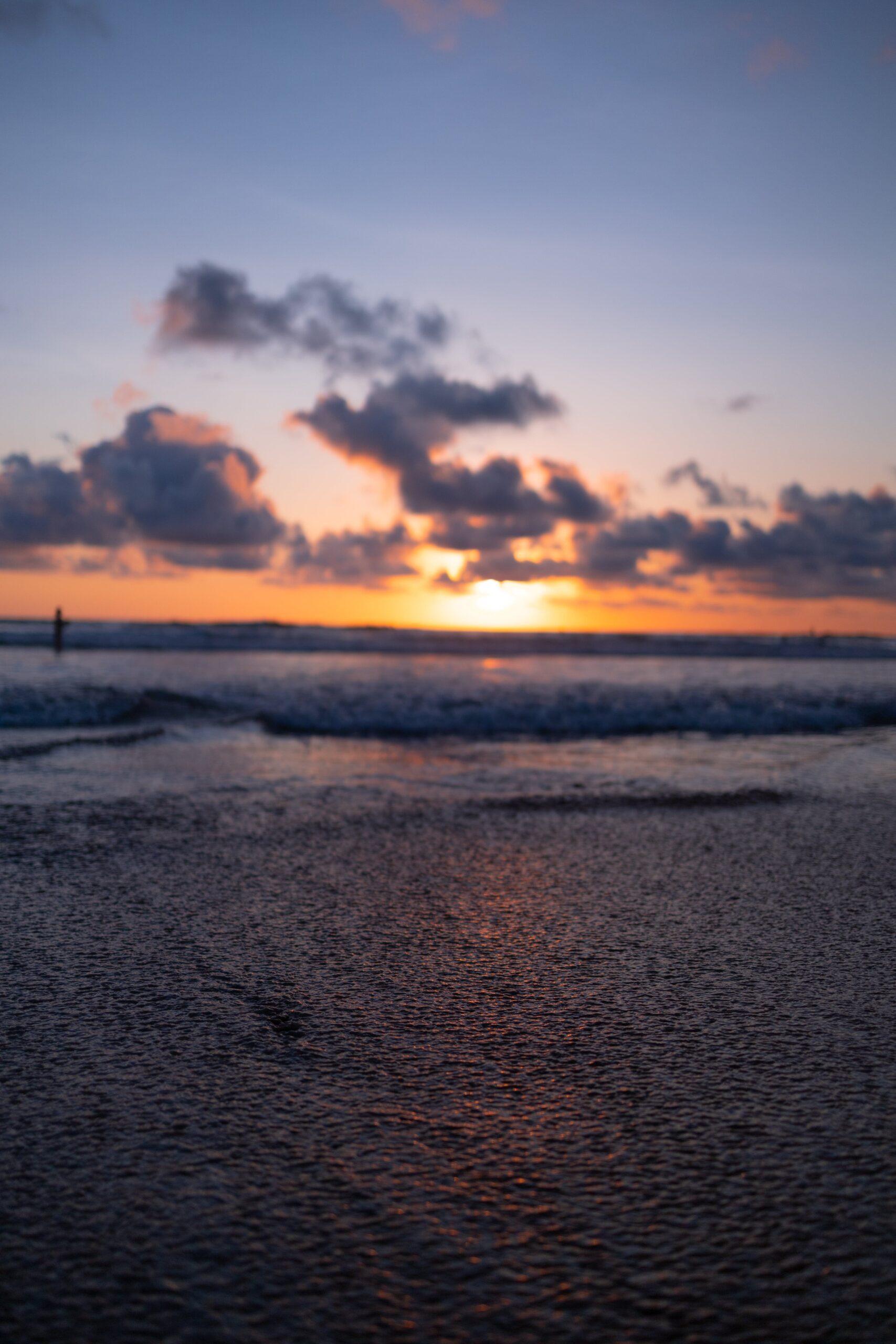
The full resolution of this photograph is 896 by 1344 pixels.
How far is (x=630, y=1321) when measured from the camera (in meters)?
1.30

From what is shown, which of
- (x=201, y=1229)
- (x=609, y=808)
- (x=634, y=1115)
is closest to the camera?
(x=201, y=1229)

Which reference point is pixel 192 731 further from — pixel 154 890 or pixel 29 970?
pixel 29 970

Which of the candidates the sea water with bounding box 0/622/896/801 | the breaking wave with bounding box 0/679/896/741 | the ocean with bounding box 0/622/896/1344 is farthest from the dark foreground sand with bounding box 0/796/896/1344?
the breaking wave with bounding box 0/679/896/741

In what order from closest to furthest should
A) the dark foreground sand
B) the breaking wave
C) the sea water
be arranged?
the dark foreground sand
the sea water
the breaking wave

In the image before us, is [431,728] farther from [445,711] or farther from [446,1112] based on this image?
[446,1112]

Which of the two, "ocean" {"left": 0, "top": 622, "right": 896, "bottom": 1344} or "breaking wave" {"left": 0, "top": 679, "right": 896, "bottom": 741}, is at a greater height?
"breaking wave" {"left": 0, "top": 679, "right": 896, "bottom": 741}

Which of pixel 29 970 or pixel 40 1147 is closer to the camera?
pixel 40 1147

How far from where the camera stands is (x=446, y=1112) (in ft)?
6.11

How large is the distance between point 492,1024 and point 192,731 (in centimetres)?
812

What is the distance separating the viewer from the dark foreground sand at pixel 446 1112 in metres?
1.35

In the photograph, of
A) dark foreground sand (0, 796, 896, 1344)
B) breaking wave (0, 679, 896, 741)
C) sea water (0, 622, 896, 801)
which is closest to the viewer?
dark foreground sand (0, 796, 896, 1344)

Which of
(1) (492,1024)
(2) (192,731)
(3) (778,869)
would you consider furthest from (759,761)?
(1) (492,1024)

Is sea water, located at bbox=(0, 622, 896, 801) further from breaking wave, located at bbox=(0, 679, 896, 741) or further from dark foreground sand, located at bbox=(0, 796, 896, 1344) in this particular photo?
dark foreground sand, located at bbox=(0, 796, 896, 1344)

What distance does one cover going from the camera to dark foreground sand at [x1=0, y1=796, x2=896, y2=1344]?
53.0 inches
